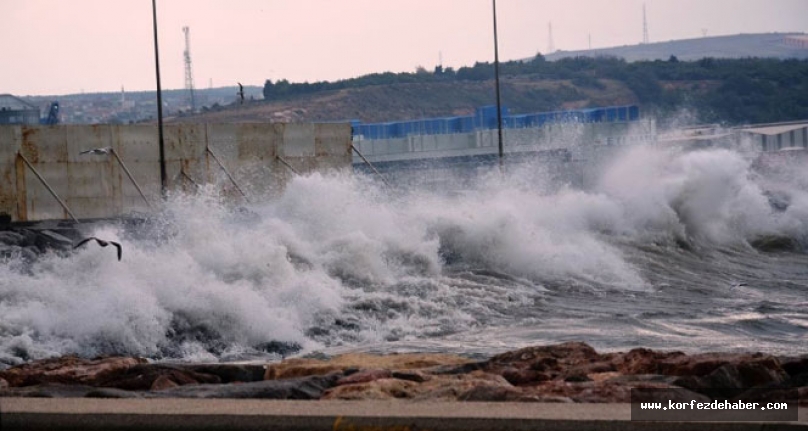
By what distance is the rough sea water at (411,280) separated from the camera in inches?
579

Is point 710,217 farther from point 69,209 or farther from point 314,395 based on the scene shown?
point 314,395

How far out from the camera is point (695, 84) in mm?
88312

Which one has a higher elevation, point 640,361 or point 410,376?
point 410,376

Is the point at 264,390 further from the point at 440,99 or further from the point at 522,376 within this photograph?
the point at 440,99

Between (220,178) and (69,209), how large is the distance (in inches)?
170

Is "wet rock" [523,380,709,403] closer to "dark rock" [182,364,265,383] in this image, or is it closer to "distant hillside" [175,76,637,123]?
"dark rock" [182,364,265,383]

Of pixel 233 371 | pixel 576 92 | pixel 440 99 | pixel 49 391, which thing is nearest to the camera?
pixel 49 391

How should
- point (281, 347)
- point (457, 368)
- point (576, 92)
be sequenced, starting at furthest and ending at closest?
point (576, 92) < point (281, 347) < point (457, 368)

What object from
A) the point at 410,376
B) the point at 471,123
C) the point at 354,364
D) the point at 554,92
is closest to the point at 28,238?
the point at 354,364

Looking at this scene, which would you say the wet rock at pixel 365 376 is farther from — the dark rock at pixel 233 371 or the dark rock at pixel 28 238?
the dark rock at pixel 28 238

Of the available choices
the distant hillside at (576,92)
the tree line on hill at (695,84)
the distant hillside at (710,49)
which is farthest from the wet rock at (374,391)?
the distant hillside at (710,49)

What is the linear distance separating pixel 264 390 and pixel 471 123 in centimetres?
4736

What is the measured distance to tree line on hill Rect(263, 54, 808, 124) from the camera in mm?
83938

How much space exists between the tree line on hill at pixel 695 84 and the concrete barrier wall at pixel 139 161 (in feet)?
177
